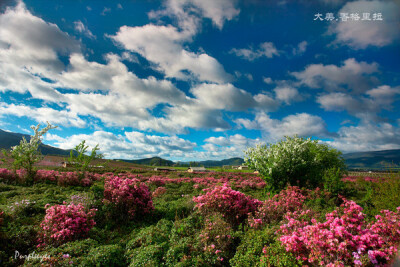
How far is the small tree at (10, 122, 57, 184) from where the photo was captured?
1334cm

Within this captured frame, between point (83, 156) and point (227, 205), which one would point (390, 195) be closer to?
point (227, 205)

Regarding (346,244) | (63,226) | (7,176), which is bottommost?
(63,226)

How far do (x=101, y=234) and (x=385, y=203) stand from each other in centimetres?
1012

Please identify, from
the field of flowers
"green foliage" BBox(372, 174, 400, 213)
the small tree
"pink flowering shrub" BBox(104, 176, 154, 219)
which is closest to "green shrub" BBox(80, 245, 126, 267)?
the field of flowers

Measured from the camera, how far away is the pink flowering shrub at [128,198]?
7574mm

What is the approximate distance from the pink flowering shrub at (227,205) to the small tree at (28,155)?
13935 millimetres

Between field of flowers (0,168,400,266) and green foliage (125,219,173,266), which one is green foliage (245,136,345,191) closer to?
field of flowers (0,168,400,266)

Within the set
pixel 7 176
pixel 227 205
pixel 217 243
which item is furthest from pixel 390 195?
pixel 7 176

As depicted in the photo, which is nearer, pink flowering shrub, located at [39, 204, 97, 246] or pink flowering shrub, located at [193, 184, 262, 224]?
pink flowering shrub, located at [39, 204, 97, 246]

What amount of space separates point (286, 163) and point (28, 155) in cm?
1710

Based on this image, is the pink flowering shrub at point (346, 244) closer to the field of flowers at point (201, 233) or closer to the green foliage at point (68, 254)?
the field of flowers at point (201, 233)

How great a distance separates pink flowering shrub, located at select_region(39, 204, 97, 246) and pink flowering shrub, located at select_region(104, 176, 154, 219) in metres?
1.57

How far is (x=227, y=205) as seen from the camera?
6.31 meters

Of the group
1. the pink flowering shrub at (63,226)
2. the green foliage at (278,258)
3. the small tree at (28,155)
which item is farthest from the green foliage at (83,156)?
the green foliage at (278,258)
